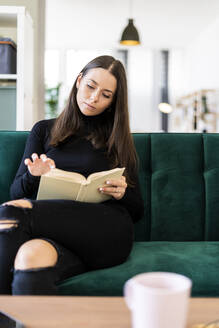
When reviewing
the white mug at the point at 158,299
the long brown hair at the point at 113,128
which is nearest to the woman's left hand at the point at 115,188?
the long brown hair at the point at 113,128

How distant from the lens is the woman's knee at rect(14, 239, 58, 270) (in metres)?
1.08

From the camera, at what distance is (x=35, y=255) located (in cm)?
110

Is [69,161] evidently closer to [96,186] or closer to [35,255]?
[96,186]

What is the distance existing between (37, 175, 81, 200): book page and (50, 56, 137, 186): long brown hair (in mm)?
280

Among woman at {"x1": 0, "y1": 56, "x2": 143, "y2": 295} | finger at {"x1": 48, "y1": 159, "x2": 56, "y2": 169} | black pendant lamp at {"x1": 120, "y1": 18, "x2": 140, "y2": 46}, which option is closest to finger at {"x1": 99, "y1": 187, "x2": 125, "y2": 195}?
woman at {"x1": 0, "y1": 56, "x2": 143, "y2": 295}

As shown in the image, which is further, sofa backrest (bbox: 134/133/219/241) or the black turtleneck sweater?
sofa backrest (bbox: 134/133/219/241)

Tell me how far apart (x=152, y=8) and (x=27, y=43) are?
404cm

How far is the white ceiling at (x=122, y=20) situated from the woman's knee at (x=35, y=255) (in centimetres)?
561

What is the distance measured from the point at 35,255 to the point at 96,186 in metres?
0.37

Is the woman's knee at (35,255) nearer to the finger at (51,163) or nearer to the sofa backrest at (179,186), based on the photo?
the finger at (51,163)

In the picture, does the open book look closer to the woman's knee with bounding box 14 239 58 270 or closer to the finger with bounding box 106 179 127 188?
A: the finger with bounding box 106 179 127 188

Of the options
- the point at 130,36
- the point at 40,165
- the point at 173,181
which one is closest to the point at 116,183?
the point at 40,165

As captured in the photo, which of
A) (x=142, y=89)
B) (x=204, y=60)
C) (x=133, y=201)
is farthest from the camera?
(x=142, y=89)

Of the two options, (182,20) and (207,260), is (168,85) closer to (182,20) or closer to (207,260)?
(182,20)
